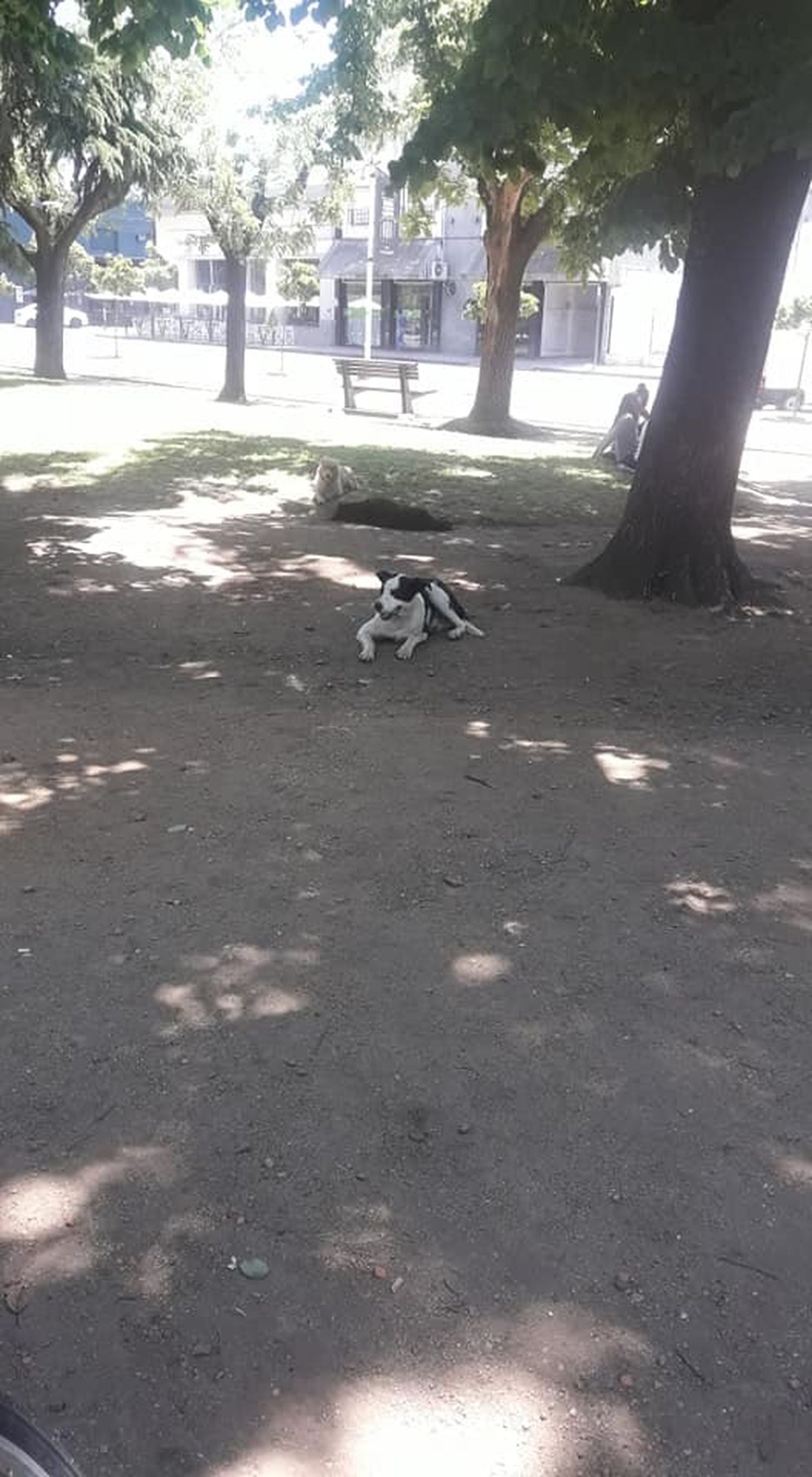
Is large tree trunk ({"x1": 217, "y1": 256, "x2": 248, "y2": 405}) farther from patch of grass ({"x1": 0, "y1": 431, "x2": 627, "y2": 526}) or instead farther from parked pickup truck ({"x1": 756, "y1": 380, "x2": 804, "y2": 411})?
parked pickup truck ({"x1": 756, "y1": 380, "x2": 804, "y2": 411})

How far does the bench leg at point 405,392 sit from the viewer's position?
23516 mm

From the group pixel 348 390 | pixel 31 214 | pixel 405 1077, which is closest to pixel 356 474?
pixel 348 390

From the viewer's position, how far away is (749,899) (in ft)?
15.1

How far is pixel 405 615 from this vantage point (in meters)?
7.88

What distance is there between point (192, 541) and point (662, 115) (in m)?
5.36

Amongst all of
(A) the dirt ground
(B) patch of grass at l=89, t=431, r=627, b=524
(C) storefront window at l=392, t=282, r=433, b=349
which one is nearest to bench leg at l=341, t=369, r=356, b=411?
(B) patch of grass at l=89, t=431, r=627, b=524

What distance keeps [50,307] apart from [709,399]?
23.1 meters

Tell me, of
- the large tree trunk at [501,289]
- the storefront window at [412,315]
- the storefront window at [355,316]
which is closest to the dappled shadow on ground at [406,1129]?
the large tree trunk at [501,289]

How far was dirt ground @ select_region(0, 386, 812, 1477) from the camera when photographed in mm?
2404

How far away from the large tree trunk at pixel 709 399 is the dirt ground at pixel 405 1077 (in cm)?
228

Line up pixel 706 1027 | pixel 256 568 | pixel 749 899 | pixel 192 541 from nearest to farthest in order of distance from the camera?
pixel 706 1027, pixel 749 899, pixel 256 568, pixel 192 541

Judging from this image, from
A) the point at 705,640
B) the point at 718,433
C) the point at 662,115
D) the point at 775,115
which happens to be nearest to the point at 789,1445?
the point at 705,640

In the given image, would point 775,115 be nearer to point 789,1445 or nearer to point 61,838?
point 61,838

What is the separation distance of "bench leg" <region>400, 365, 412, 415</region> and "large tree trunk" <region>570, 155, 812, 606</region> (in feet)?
48.9
